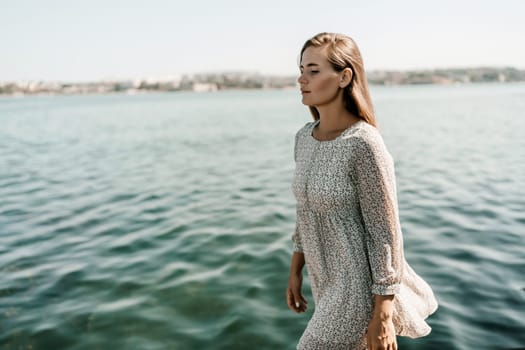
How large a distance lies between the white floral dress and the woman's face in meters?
0.23

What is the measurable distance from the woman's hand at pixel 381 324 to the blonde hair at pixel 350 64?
3.04 ft

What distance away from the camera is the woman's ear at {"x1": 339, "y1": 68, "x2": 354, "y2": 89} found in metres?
2.33

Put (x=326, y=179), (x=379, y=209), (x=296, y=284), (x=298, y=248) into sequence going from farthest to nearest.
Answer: (x=296, y=284) → (x=298, y=248) → (x=326, y=179) → (x=379, y=209)

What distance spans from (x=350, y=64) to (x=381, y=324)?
1353mm

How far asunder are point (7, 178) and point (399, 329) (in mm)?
18187

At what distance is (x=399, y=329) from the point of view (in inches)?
95.7

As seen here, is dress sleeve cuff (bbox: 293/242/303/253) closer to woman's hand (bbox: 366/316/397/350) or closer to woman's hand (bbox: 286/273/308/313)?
woman's hand (bbox: 286/273/308/313)

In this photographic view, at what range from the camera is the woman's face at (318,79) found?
2.33 meters

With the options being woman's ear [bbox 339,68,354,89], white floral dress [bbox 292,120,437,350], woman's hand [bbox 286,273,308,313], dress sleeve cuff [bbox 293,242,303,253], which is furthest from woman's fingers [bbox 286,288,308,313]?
woman's ear [bbox 339,68,354,89]

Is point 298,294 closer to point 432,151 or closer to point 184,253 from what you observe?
point 184,253

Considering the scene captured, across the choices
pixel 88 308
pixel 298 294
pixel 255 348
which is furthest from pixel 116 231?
pixel 298 294

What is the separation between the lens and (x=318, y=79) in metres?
2.36

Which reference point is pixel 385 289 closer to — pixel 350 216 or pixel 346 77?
pixel 350 216

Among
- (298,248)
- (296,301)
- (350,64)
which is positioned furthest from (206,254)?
(350,64)
